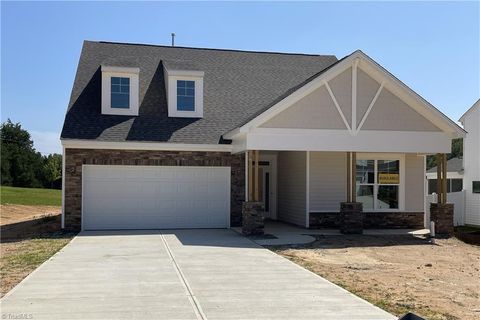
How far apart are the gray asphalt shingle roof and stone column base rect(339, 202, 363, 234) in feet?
13.7

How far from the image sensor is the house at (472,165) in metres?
26.5

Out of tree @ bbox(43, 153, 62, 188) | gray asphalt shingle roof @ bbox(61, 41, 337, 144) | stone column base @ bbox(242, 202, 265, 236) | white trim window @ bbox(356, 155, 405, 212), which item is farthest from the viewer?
tree @ bbox(43, 153, 62, 188)

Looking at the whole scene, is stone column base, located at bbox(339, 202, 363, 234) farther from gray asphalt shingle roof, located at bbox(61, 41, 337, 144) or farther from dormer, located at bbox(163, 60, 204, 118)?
dormer, located at bbox(163, 60, 204, 118)

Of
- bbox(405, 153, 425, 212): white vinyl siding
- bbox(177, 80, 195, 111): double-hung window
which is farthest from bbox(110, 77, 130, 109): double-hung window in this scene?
bbox(405, 153, 425, 212): white vinyl siding

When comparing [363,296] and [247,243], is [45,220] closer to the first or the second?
[247,243]

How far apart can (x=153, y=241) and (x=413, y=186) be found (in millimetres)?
10321

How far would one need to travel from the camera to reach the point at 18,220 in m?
23.7

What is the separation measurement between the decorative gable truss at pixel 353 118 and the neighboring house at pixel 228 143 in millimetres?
32

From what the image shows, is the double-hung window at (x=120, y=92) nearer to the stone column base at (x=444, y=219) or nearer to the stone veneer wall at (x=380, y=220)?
the stone veneer wall at (x=380, y=220)

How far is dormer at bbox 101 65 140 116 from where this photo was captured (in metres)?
19.5

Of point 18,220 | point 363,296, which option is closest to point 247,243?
point 363,296

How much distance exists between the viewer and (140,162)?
18.5 metres

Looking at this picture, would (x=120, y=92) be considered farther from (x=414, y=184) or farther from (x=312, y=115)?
(x=414, y=184)

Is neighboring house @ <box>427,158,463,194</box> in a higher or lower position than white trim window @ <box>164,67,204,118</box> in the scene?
lower
